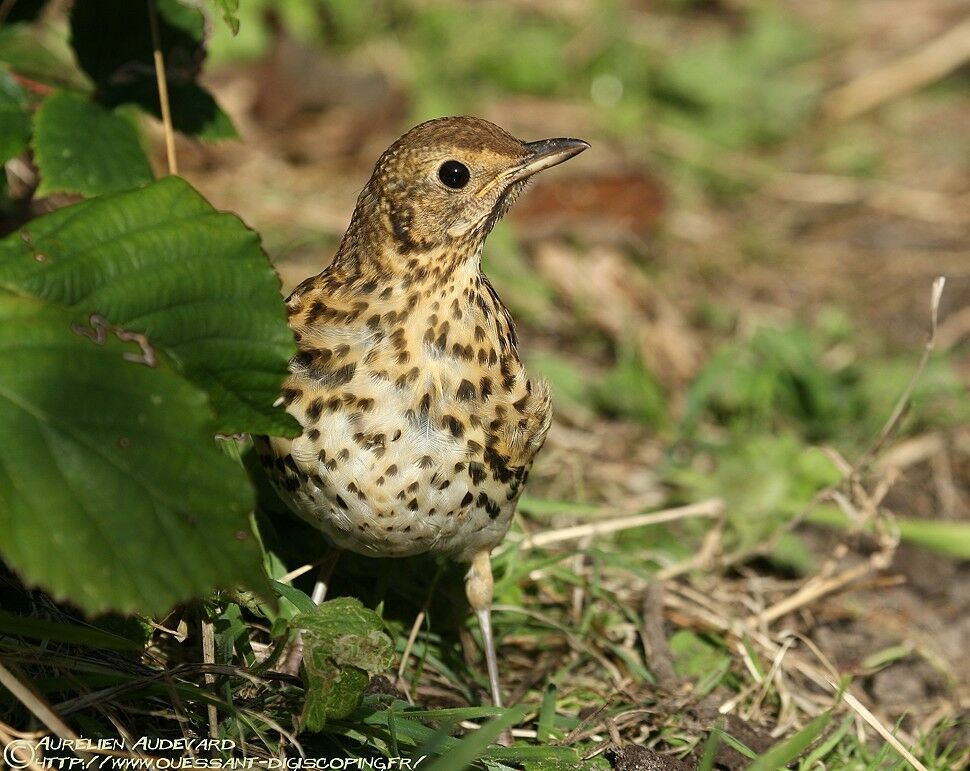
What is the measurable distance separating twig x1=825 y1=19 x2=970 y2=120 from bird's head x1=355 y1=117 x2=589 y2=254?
6.60 metres

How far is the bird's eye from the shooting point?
11.2ft

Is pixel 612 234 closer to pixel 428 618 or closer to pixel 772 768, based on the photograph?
pixel 428 618

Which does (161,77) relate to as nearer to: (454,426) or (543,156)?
(543,156)

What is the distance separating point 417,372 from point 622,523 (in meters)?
1.60

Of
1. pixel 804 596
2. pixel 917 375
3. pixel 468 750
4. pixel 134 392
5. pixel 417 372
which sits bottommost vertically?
pixel 804 596

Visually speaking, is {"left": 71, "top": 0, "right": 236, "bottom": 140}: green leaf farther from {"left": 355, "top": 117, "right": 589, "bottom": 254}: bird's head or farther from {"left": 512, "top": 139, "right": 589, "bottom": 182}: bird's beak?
{"left": 512, "top": 139, "right": 589, "bottom": 182}: bird's beak

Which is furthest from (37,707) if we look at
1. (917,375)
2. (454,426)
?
(917,375)

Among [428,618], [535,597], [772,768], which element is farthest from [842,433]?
[772,768]

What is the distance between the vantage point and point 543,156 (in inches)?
136

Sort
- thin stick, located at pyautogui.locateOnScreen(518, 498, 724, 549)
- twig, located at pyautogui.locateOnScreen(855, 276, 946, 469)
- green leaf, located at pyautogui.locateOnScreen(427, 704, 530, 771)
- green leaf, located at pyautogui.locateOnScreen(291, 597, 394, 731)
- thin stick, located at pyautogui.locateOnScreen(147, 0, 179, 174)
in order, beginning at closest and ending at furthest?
1. green leaf, located at pyautogui.locateOnScreen(427, 704, 530, 771)
2. green leaf, located at pyautogui.locateOnScreen(291, 597, 394, 731)
3. thin stick, located at pyautogui.locateOnScreen(147, 0, 179, 174)
4. twig, located at pyautogui.locateOnScreen(855, 276, 946, 469)
5. thin stick, located at pyautogui.locateOnScreen(518, 498, 724, 549)

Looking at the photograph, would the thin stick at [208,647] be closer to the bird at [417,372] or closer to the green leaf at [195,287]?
the bird at [417,372]

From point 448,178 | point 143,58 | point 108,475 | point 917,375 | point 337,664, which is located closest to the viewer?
point 108,475

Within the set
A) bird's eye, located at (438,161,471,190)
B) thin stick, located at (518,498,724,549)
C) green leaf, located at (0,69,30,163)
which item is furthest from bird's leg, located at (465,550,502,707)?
green leaf, located at (0,69,30,163)

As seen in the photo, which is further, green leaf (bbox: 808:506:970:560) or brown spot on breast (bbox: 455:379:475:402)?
green leaf (bbox: 808:506:970:560)
